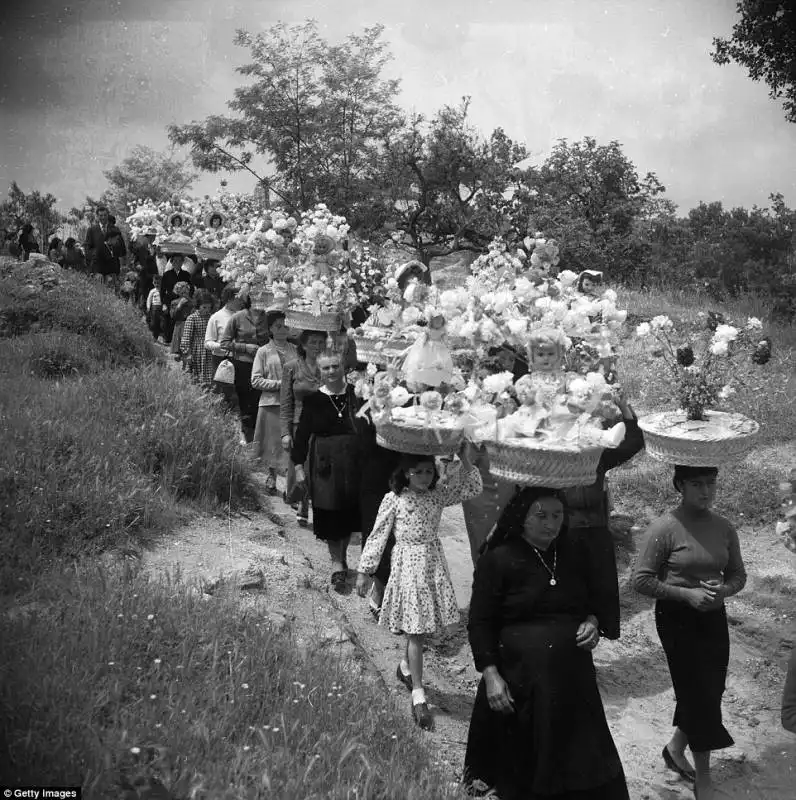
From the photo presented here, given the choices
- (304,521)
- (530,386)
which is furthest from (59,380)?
(530,386)

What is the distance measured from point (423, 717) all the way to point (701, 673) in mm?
1484

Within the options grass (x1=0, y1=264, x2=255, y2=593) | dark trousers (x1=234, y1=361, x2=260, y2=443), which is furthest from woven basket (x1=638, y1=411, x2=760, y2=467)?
dark trousers (x1=234, y1=361, x2=260, y2=443)

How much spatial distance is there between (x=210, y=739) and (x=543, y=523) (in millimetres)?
1627

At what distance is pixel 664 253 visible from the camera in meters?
31.6

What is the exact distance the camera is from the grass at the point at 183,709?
12.0ft

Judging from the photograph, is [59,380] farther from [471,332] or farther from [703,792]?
[703,792]

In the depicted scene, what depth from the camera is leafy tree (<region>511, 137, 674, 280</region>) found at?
918 inches

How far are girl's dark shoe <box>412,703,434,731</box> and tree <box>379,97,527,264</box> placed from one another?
56.4 feet

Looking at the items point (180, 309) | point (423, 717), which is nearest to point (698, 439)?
point (423, 717)

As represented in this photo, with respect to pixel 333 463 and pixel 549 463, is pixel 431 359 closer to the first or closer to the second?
pixel 549 463

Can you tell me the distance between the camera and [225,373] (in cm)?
1051

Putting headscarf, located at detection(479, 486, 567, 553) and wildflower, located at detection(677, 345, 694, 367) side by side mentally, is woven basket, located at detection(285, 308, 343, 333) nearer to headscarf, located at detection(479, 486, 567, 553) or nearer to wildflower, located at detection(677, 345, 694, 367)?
wildflower, located at detection(677, 345, 694, 367)

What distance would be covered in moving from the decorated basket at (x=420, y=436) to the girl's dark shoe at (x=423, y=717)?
139cm

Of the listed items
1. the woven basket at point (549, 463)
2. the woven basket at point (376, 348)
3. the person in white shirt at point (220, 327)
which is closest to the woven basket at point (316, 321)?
the woven basket at point (376, 348)
